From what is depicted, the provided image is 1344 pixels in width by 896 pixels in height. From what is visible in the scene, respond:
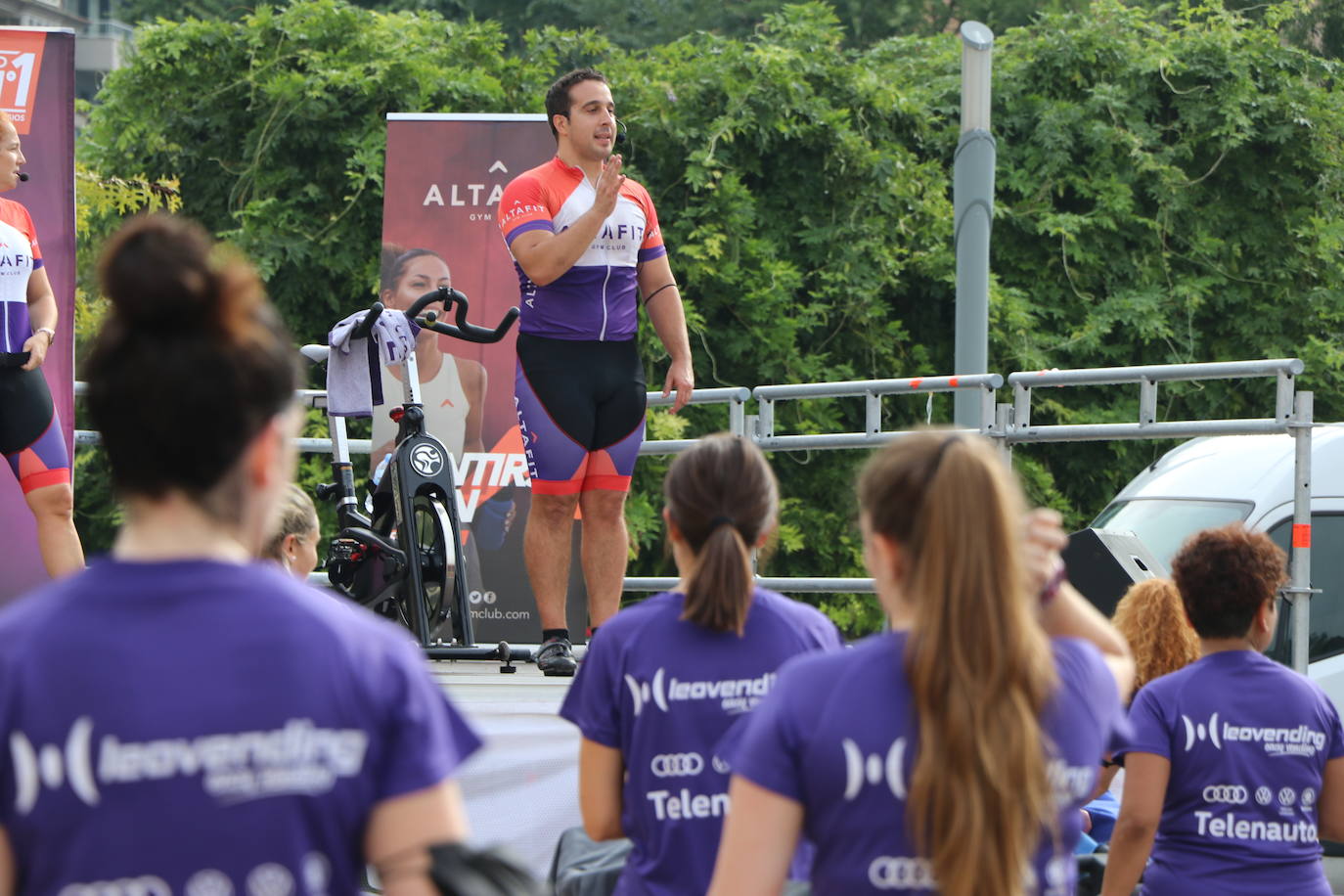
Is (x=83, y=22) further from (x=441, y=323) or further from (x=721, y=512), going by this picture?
(x=721, y=512)

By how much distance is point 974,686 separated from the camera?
173 cm

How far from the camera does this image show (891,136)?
38.4 ft

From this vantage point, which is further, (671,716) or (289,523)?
(289,523)

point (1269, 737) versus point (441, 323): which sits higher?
point (441, 323)

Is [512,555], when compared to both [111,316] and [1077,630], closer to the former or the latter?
[1077,630]

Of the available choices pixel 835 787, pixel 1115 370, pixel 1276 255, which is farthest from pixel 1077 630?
pixel 1276 255

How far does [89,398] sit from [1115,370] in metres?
5.32

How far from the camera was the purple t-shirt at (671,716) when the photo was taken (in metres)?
2.39

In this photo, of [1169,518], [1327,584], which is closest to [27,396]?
[1169,518]

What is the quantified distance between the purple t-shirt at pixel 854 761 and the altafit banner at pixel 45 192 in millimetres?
5047

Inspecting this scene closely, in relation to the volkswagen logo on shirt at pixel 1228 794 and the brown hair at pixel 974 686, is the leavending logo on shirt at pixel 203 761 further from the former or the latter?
the volkswagen logo on shirt at pixel 1228 794

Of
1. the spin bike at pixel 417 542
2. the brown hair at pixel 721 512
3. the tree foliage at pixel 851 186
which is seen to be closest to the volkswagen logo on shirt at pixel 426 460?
the spin bike at pixel 417 542

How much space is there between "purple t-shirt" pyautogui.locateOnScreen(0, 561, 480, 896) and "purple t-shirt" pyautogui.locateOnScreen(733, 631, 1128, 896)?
0.48 m

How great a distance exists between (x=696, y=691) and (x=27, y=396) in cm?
342
